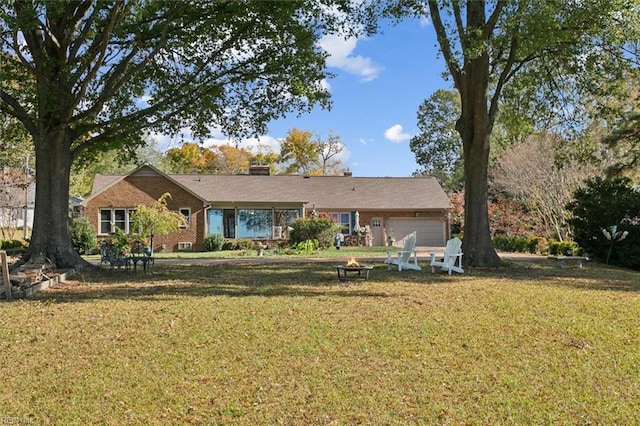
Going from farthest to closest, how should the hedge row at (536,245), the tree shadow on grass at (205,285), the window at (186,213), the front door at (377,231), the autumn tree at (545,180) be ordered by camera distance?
the front door at (377,231) < the window at (186,213) < the autumn tree at (545,180) < the hedge row at (536,245) < the tree shadow on grass at (205,285)

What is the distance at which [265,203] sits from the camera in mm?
32094

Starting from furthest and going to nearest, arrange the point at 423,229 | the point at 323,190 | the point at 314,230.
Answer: the point at 323,190 < the point at 423,229 < the point at 314,230

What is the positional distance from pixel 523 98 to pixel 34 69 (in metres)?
14.4

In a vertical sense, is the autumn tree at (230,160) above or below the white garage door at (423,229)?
above

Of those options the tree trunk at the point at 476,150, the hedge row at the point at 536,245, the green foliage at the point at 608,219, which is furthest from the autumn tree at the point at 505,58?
the hedge row at the point at 536,245

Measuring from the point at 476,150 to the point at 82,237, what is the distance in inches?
791

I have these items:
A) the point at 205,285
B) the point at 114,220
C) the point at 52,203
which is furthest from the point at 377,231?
the point at 205,285

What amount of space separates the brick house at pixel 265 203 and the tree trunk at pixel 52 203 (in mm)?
16622

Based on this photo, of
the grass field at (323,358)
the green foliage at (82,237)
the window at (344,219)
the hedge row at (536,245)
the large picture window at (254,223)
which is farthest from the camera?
the window at (344,219)

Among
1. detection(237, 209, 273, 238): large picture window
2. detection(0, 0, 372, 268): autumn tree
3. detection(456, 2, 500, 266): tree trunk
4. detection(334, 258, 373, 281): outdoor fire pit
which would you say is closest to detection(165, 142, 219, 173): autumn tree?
detection(237, 209, 273, 238): large picture window

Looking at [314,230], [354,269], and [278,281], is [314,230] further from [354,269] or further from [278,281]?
[354,269]

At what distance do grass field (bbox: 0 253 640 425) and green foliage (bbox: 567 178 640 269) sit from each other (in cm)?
884

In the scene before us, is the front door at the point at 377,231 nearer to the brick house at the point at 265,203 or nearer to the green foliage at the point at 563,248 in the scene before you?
the brick house at the point at 265,203

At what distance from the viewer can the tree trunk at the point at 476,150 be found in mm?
14398
